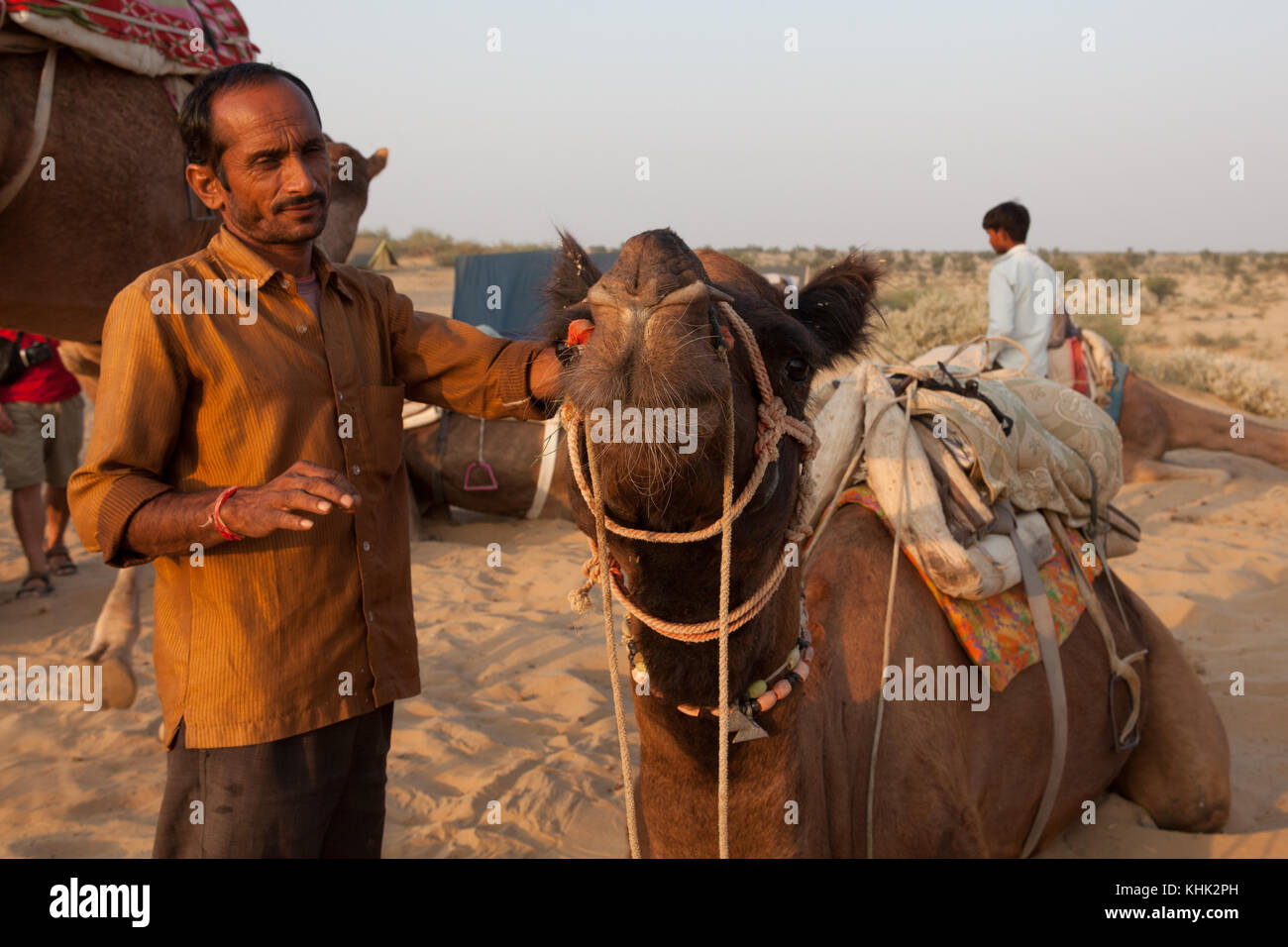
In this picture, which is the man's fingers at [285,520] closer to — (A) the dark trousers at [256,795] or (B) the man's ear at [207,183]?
(A) the dark trousers at [256,795]

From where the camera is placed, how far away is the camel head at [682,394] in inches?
59.5

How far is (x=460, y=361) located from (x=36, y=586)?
5.77 metres

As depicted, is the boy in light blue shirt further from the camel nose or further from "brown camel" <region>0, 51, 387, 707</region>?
the camel nose

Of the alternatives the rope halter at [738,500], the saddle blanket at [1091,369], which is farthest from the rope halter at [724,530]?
the saddle blanket at [1091,369]

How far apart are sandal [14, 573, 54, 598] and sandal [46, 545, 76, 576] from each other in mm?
446

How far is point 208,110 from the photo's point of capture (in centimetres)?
224

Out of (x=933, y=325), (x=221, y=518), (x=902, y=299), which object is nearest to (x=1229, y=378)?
(x=933, y=325)

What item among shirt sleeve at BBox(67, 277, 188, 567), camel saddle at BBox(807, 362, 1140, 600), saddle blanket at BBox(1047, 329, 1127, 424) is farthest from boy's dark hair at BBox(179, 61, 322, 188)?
saddle blanket at BBox(1047, 329, 1127, 424)

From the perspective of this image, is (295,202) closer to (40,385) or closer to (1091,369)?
(40,385)

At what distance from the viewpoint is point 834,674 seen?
2.77 metres

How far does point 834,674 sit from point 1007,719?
3.18ft

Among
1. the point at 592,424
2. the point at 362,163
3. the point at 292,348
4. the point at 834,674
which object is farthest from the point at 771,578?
the point at 362,163

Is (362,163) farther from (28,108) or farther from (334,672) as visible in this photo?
(334,672)

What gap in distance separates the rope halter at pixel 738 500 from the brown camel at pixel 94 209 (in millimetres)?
3514
